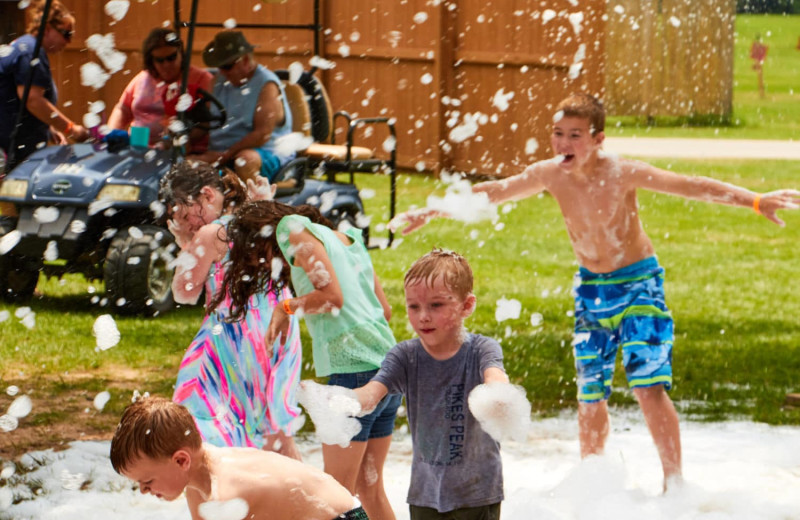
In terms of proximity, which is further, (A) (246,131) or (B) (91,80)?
(B) (91,80)

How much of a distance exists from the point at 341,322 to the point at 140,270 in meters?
3.66

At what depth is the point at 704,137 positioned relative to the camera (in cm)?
1864

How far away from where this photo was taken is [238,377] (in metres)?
3.79

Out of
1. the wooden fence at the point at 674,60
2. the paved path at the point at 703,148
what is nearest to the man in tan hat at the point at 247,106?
the paved path at the point at 703,148

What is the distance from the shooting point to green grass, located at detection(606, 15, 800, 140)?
1953cm

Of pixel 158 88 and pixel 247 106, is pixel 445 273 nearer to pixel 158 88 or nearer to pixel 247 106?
pixel 158 88

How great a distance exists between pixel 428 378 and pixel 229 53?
476 centimetres

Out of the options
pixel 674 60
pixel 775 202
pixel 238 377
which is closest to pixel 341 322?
pixel 238 377

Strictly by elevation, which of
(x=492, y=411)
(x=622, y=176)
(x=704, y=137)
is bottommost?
(x=704, y=137)

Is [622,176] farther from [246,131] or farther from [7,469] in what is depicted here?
[246,131]

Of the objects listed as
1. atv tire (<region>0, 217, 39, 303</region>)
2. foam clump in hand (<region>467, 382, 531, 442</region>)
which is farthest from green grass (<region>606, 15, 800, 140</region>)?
foam clump in hand (<region>467, 382, 531, 442</region>)

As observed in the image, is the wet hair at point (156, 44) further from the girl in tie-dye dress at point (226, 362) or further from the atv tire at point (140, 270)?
the girl in tie-dye dress at point (226, 362)

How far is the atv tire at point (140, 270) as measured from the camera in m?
7.02

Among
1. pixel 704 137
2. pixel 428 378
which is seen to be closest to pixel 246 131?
pixel 428 378
